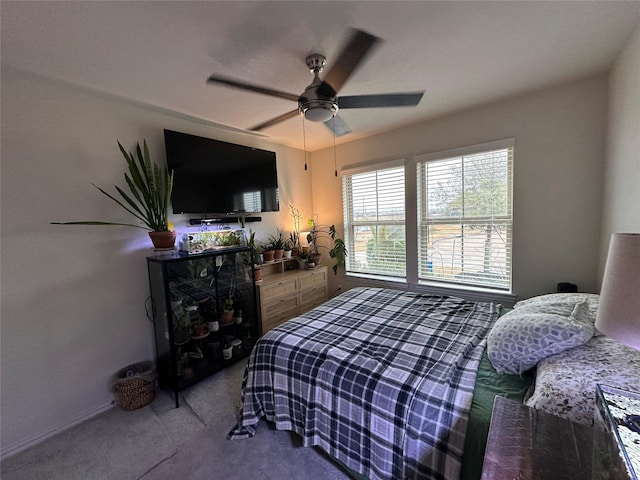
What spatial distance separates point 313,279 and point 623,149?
2999 millimetres

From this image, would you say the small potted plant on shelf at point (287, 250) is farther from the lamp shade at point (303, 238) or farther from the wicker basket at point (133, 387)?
the wicker basket at point (133, 387)

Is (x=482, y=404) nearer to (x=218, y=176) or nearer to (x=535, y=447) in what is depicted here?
(x=535, y=447)

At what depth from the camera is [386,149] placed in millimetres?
3160

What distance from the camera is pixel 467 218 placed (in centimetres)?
272

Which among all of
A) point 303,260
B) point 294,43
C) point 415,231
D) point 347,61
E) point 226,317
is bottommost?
point 226,317

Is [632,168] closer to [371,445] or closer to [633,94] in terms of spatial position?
[633,94]

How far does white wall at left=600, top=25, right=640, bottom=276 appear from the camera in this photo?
5.07 ft

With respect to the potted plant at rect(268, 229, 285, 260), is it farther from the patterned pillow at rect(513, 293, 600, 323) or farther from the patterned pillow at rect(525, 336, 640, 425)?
the patterned pillow at rect(525, 336, 640, 425)

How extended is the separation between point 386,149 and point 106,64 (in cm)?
268

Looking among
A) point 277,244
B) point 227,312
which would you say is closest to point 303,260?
point 277,244

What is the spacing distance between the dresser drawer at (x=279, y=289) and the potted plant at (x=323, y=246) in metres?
0.54

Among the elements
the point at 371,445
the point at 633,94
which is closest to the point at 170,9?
the point at 371,445

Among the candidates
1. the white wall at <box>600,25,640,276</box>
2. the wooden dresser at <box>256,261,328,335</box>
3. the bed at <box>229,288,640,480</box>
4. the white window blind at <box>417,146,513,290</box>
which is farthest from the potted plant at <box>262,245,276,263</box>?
the white wall at <box>600,25,640,276</box>

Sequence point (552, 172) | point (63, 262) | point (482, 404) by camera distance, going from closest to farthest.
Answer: point (482, 404) < point (63, 262) < point (552, 172)
